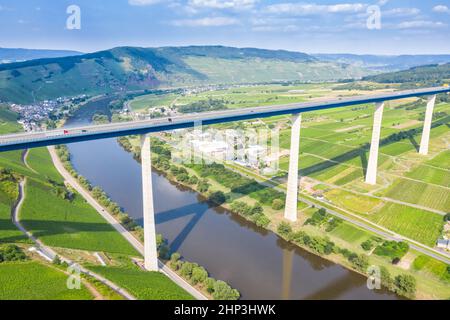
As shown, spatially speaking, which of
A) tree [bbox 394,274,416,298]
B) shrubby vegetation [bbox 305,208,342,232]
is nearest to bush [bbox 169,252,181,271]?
shrubby vegetation [bbox 305,208,342,232]

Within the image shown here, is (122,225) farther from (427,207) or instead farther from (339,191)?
(427,207)

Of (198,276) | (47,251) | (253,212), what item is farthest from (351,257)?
(47,251)

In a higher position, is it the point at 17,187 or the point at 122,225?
the point at 17,187

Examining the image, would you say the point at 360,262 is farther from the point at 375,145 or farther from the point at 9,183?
the point at 9,183

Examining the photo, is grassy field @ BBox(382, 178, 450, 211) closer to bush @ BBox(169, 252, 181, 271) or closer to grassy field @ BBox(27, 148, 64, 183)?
bush @ BBox(169, 252, 181, 271)

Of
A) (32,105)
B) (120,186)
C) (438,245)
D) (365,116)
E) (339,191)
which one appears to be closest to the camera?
(438,245)

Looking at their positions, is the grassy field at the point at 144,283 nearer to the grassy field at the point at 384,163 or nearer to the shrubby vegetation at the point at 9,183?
the shrubby vegetation at the point at 9,183

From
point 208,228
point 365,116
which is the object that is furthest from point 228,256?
point 365,116
